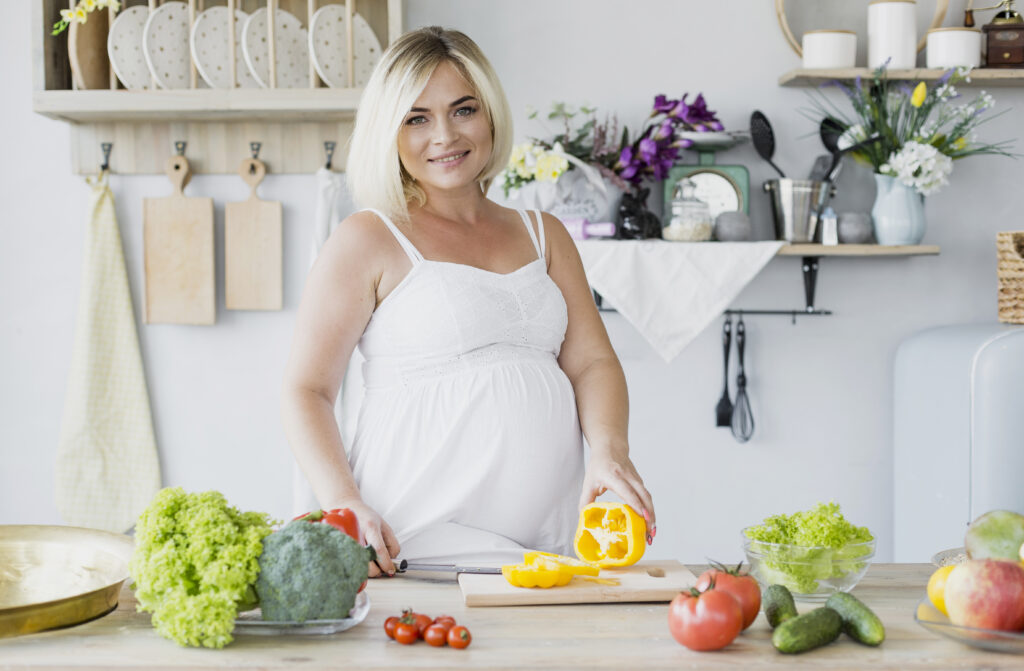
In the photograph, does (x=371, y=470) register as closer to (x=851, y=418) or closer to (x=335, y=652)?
(x=335, y=652)

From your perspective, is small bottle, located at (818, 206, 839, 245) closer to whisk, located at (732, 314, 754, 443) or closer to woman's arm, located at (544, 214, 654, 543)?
whisk, located at (732, 314, 754, 443)

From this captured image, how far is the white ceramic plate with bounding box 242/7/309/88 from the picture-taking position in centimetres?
240

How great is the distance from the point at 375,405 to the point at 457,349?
0.54 ft

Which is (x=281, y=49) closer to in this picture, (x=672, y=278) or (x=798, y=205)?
(x=672, y=278)

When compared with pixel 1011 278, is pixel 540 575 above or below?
below

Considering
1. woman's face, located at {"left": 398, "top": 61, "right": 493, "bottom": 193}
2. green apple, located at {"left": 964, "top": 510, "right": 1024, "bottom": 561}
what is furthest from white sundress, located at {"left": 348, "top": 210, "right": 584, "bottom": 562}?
green apple, located at {"left": 964, "top": 510, "right": 1024, "bottom": 561}

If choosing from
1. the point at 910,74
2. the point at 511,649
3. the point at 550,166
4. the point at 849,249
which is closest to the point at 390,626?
the point at 511,649

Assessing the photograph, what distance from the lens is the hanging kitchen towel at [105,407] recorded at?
258 cm

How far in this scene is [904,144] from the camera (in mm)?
2492

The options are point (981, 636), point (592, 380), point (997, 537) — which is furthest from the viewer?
point (592, 380)

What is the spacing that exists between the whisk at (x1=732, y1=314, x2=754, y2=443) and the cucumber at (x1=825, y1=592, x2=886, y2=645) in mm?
1700

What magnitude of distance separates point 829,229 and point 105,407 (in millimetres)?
1955

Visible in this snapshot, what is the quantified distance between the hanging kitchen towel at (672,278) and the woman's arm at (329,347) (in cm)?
106

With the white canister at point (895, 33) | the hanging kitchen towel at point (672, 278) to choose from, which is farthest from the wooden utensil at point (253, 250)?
the white canister at point (895, 33)
